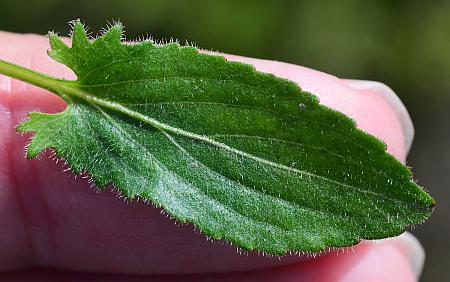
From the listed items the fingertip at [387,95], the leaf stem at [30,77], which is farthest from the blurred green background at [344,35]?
the leaf stem at [30,77]

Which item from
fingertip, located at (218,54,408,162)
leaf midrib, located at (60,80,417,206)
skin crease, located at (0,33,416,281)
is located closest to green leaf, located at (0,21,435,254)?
leaf midrib, located at (60,80,417,206)

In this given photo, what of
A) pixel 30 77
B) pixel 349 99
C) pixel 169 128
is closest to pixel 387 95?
pixel 349 99

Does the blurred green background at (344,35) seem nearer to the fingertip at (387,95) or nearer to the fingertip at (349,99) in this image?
the fingertip at (387,95)

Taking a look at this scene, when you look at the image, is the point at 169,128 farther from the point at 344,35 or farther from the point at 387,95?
the point at 344,35

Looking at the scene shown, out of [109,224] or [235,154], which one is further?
[109,224]

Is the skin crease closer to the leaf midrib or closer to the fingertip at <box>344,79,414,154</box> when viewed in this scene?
the fingertip at <box>344,79,414,154</box>
